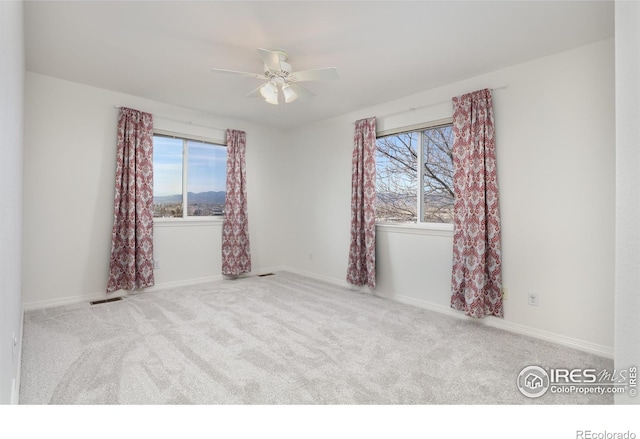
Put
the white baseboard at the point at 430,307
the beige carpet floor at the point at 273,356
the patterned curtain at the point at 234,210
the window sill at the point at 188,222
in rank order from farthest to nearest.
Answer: the patterned curtain at the point at 234,210
the window sill at the point at 188,222
the white baseboard at the point at 430,307
the beige carpet floor at the point at 273,356

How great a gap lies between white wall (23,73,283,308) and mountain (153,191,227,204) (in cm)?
38

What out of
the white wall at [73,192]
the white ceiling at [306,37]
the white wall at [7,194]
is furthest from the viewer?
the white wall at [73,192]

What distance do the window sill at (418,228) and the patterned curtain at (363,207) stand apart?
153 mm

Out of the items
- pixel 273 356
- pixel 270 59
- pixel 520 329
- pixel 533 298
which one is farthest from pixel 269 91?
pixel 520 329

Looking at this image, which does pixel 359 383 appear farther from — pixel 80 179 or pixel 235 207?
pixel 80 179

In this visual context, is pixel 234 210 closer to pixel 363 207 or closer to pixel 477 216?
pixel 363 207

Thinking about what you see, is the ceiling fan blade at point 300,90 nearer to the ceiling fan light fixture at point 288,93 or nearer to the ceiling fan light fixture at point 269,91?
the ceiling fan light fixture at point 288,93

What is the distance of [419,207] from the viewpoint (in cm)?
373

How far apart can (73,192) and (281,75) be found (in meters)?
2.76

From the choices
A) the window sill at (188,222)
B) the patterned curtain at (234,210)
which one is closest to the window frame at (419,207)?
the patterned curtain at (234,210)

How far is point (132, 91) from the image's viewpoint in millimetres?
3678

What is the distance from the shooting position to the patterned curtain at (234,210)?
471 centimetres

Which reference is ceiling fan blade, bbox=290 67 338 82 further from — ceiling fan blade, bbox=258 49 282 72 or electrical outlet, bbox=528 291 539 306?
electrical outlet, bbox=528 291 539 306

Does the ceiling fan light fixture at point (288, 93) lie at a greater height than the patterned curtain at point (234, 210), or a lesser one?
greater
